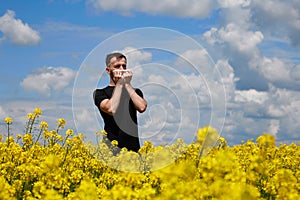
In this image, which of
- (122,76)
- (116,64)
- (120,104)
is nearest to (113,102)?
(120,104)

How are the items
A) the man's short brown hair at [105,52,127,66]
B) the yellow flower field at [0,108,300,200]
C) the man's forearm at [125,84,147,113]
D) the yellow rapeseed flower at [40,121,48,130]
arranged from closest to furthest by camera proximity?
the yellow flower field at [0,108,300,200] < the man's forearm at [125,84,147,113] < the man's short brown hair at [105,52,127,66] < the yellow rapeseed flower at [40,121,48,130]

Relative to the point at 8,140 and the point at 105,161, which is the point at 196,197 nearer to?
the point at 105,161

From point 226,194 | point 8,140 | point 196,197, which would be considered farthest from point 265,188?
point 8,140

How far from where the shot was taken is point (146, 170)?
7602 millimetres

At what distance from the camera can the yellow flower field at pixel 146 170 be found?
4.47 m

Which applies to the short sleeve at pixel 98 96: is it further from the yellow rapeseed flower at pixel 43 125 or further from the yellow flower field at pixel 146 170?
the yellow rapeseed flower at pixel 43 125

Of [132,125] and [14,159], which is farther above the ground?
[132,125]

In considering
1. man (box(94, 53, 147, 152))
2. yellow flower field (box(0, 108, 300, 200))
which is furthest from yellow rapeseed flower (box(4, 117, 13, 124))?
man (box(94, 53, 147, 152))

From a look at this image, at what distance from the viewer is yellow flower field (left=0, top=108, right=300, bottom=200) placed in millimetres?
4471

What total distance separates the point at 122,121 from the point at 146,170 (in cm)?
152

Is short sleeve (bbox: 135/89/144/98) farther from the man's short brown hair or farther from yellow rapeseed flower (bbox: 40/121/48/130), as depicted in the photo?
yellow rapeseed flower (bbox: 40/121/48/130)

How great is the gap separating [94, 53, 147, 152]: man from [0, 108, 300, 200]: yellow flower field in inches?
11.7

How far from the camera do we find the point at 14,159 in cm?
796

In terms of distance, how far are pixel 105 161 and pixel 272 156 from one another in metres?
3.39
